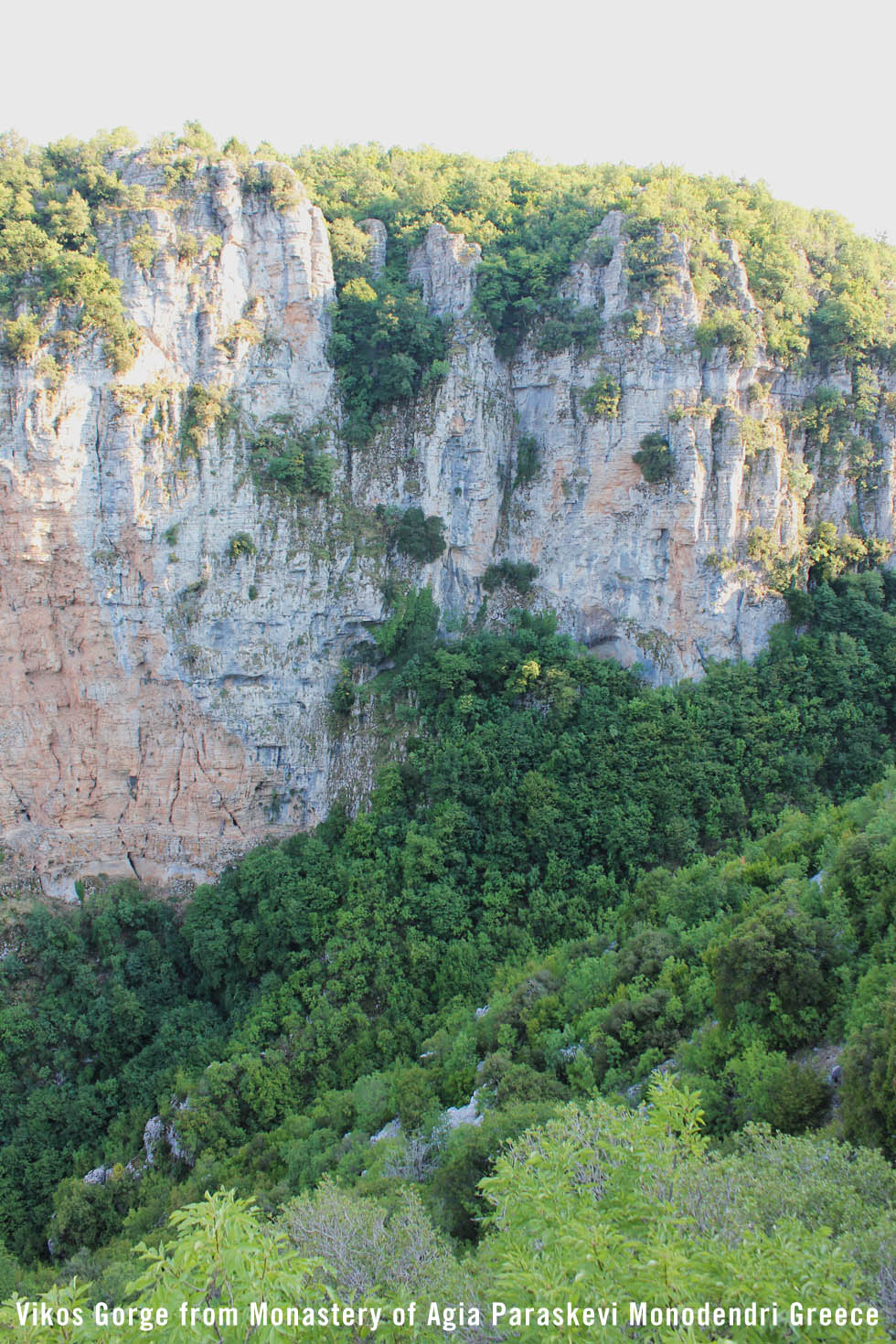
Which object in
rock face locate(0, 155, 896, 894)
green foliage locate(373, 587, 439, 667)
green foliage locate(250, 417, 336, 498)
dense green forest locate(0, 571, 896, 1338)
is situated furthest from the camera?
green foliage locate(373, 587, 439, 667)

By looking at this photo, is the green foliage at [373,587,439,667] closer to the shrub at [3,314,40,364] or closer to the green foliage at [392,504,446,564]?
the green foliage at [392,504,446,564]

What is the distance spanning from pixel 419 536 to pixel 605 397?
6.90 metres

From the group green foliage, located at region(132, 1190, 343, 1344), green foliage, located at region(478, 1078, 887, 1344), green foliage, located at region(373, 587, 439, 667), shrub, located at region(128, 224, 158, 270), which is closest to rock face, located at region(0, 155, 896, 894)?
shrub, located at region(128, 224, 158, 270)

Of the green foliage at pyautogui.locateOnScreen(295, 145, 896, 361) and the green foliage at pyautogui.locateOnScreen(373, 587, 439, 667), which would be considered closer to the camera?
the green foliage at pyautogui.locateOnScreen(295, 145, 896, 361)

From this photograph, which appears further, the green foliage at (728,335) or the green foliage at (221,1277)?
the green foliage at (728,335)

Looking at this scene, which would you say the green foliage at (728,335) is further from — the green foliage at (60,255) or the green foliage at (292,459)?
the green foliage at (60,255)

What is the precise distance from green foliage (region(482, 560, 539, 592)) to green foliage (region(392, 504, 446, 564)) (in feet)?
6.07

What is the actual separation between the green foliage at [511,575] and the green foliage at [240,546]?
24.0 ft

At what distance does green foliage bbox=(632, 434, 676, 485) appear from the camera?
25453 mm

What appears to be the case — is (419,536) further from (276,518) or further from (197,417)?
(197,417)

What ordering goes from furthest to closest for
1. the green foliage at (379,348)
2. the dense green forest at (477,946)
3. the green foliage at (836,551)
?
the green foliage at (379,348) → the green foliage at (836,551) → the dense green forest at (477,946)

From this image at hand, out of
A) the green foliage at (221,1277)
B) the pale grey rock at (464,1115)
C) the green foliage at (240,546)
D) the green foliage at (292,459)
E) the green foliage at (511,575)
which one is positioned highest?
the green foliage at (292,459)

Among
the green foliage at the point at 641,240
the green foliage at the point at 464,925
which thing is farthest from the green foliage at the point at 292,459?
the green foliage at the point at 641,240

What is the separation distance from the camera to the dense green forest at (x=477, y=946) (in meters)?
14.4
